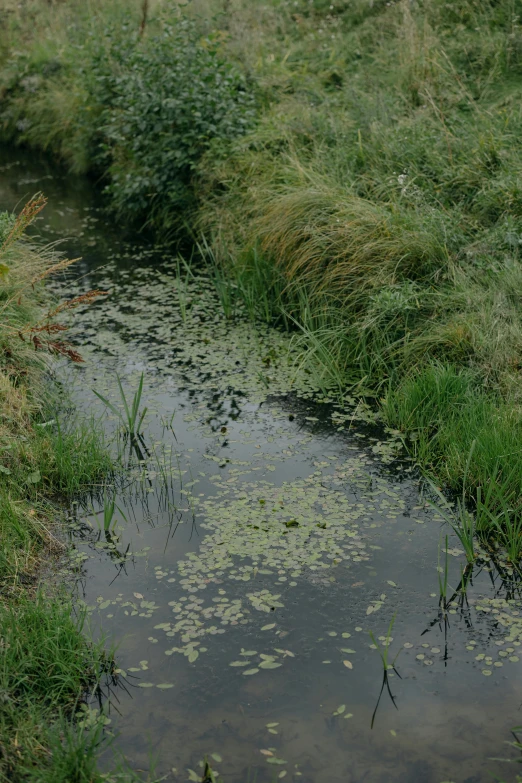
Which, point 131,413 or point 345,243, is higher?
point 345,243

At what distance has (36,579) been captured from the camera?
3465mm

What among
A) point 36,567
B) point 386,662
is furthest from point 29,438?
point 386,662

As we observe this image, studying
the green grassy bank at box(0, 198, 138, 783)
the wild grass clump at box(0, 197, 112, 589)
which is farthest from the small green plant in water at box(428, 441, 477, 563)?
the wild grass clump at box(0, 197, 112, 589)

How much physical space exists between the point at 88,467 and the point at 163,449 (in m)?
0.44

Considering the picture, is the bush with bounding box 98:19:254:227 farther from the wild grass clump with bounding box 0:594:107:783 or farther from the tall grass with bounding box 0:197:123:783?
the wild grass clump with bounding box 0:594:107:783

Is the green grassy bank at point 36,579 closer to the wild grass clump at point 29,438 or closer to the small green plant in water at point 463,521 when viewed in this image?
the wild grass clump at point 29,438

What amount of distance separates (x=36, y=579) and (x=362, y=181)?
420 centimetres

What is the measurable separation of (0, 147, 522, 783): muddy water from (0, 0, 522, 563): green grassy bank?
366 mm

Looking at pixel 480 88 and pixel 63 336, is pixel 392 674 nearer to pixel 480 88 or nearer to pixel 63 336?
pixel 63 336

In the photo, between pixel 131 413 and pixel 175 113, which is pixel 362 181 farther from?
pixel 131 413

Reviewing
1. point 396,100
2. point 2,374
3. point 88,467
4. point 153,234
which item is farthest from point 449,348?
point 153,234

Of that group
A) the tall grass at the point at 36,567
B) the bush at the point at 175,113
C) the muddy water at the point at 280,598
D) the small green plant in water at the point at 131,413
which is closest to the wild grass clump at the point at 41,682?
the tall grass at the point at 36,567

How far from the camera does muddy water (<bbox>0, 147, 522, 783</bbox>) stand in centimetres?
273

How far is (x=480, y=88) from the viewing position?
7652mm
